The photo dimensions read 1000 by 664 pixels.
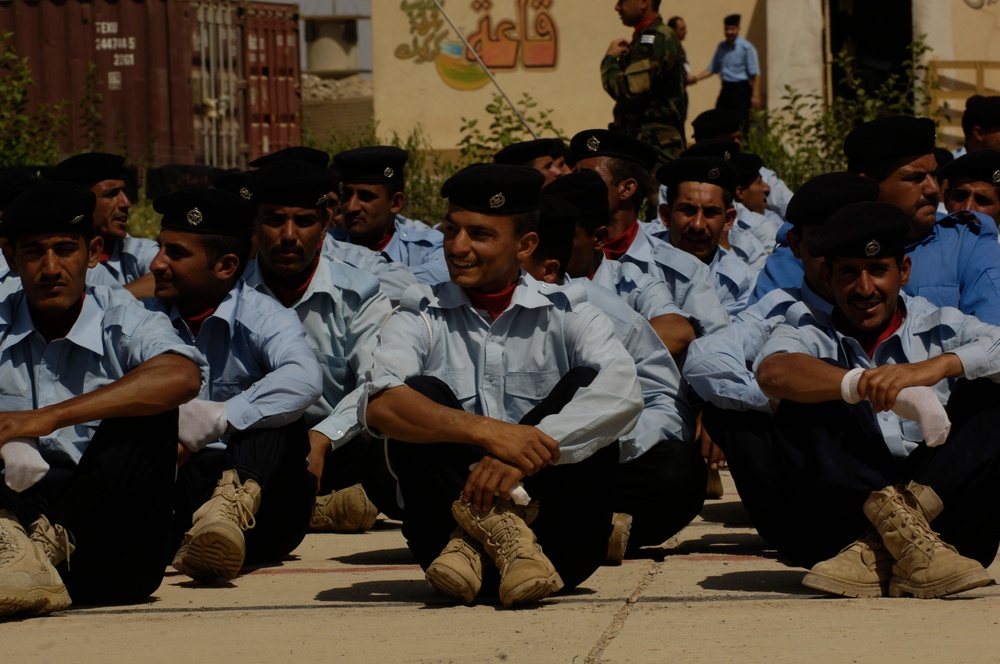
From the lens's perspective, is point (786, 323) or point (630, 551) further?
point (630, 551)

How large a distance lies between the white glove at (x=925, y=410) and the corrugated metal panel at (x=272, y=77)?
69.9 feet

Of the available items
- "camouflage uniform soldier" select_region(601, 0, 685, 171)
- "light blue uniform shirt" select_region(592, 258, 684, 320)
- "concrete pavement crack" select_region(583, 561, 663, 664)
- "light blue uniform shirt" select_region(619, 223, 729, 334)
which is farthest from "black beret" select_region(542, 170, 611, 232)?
"camouflage uniform soldier" select_region(601, 0, 685, 171)

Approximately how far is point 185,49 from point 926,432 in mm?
19438

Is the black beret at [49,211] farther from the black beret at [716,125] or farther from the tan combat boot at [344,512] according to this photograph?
the black beret at [716,125]

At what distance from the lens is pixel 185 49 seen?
901 inches

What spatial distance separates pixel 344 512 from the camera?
6.82 m

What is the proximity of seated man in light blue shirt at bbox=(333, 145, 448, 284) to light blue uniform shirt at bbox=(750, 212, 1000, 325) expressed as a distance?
3.01 meters

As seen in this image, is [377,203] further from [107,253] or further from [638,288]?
[638,288]

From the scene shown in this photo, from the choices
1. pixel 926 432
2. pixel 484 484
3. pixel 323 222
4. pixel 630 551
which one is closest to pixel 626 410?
pixel 484 484

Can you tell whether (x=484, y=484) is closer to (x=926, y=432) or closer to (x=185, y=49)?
(x=926, y=432)

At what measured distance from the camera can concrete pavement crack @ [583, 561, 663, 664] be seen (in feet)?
13.9

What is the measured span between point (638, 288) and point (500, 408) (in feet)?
5.95

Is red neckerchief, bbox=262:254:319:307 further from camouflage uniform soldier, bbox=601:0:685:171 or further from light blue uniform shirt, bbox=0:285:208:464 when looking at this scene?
camouflage uniform soldier, bbox=601:0:685:171

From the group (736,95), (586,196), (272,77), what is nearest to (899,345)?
(586,196)
